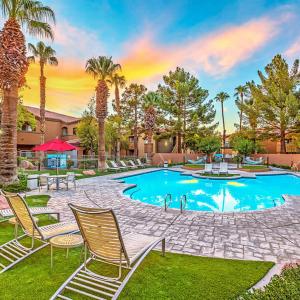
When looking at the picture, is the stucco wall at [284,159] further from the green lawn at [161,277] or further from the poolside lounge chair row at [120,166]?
the green lawn at [161,277]

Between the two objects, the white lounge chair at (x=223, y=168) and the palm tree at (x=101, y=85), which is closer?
the white lounge chair at (x=223, y=168)

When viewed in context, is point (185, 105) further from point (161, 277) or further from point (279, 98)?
point (161, 277)

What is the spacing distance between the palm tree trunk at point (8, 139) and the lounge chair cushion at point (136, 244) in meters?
9.08

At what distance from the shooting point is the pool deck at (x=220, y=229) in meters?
4.71

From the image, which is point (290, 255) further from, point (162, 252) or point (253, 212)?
point (253, 212)

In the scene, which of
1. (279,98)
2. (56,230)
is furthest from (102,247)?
(279,98)

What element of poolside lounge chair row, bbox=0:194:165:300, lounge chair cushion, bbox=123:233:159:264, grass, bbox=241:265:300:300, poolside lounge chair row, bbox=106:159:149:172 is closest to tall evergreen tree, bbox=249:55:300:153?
poolside lounge chair row, bbox=106:159:149:172

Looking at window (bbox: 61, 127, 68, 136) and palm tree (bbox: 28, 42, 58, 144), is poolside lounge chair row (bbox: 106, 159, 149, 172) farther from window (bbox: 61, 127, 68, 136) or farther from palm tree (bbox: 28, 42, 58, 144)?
window (bbox: 61, 127, 68, 136)

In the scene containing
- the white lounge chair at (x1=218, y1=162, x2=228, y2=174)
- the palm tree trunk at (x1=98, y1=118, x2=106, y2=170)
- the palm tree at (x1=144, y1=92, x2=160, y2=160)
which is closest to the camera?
the white lounge chair at (x1=218, y1=162, x2=228, y2=174)

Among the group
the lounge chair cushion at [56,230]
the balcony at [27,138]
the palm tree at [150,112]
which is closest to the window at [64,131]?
the balcony at [27,138]

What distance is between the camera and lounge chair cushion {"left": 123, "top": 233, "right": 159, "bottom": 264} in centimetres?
321

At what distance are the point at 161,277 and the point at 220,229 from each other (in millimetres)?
2917

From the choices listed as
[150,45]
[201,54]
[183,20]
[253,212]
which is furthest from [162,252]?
[201,54]

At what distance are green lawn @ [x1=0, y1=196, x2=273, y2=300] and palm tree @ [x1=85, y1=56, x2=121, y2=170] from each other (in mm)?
16419
